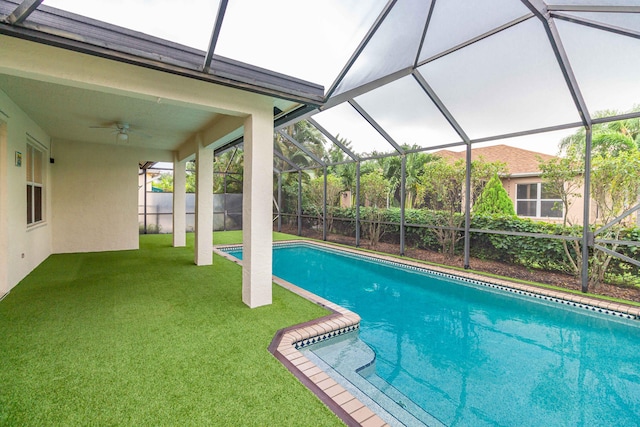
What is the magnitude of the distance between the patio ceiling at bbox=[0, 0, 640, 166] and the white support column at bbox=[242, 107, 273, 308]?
0.56 metres

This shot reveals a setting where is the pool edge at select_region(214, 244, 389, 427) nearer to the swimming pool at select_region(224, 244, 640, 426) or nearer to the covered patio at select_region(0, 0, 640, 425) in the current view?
the covered patio at select_region(0, 0, 640, 425)

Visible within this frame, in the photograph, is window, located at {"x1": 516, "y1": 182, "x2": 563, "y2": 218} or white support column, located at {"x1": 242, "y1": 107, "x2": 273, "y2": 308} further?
window, located at {"x1": 516, "y1": 182, "x2": 563, "y2": 218}

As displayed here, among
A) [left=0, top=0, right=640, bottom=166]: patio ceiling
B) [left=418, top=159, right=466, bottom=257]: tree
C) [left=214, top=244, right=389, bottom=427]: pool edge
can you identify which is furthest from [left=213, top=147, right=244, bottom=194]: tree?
[left=214, top=244, right=389, bottom=427]: pool edge

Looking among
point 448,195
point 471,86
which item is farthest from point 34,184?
point 448,195

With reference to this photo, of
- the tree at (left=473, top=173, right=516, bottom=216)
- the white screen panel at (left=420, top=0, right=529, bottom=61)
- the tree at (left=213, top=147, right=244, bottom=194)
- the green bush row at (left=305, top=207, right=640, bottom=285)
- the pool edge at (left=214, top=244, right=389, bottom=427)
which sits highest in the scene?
the white screen panel at (left=420, top=0, right=529, bottom=61)

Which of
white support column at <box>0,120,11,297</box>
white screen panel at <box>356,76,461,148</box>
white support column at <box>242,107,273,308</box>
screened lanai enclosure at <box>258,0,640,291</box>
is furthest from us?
white screen panel at <box>356,76,461,148</box>

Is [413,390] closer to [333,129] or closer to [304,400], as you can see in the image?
[304,400]

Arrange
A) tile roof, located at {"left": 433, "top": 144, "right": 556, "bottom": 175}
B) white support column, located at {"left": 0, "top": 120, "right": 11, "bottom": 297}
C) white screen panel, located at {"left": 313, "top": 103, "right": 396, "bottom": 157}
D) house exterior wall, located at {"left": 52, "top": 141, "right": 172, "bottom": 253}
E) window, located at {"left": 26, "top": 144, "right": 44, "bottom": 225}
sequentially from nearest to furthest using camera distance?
white support column, located at {"left": 0, "top": 120, "right": 11, "bottom": 297} < window, located at {"left": 26, "top": 144, "right": 44, "bottom": 225} < white screen panel, located at {"left": 313, "top": 103, "right": 396, "bottom": 157} < house exterior wall, located at {"left": 52, "top": 141, "right": 172, "bottom": 253} < tile roof, located at {"left": 433, "top": 144, "right": 556, "bottom": 175}

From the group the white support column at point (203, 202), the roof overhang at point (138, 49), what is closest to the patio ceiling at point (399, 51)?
the roof overhang at point (138, 49)

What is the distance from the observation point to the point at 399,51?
4.93 meters

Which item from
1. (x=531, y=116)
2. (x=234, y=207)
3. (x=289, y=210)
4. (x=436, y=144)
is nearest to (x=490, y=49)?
(x=531, y=116)

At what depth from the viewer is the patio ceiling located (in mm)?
3014

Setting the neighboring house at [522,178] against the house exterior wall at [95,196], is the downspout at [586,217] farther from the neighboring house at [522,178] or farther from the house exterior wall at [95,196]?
the house exterior wall at [95,196]

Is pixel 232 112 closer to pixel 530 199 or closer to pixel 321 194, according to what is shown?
pixel 321 194
